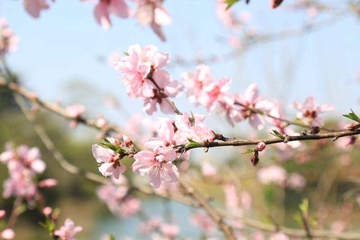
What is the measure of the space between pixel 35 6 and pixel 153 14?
227mm

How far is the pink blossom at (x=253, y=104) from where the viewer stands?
119 cm

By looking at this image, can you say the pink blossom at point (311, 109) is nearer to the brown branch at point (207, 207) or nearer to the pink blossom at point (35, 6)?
the brown branch at point (207, 207)

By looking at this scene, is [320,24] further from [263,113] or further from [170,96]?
[170,96]

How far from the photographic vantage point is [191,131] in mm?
779

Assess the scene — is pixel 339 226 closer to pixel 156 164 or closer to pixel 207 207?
pixel 207 207

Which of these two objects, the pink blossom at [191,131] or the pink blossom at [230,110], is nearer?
the pink blossom at [191,131]

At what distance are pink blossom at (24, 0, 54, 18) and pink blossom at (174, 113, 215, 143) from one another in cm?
34

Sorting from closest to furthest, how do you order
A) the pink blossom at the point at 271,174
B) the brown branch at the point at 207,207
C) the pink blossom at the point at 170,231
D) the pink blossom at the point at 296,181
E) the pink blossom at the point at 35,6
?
the pink blossom at the point at 35,6 < the brown branch at the point at 207,207 < the pink blossom at the point at 170,231 < the pink blossom at the point at 271,174 < the pink blossom at the point at 296,181

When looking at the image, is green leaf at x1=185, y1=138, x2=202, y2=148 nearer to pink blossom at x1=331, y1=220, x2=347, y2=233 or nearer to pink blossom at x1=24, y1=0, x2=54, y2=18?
pink blossom at x1=24, y1=0, x2=54, y2=18

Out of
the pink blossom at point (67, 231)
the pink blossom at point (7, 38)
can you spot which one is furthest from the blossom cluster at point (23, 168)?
the pink blossom at point (67, 231)

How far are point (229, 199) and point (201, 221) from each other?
33 centimetres

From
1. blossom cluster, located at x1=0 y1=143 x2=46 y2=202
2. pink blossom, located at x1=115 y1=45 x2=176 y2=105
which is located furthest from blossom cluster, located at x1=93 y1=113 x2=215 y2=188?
blossom cluster, located at x1=0 y1=143 x2=46 y2=202

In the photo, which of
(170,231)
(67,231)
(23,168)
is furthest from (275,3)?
(170,231)

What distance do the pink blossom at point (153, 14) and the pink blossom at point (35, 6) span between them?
0.59ft
